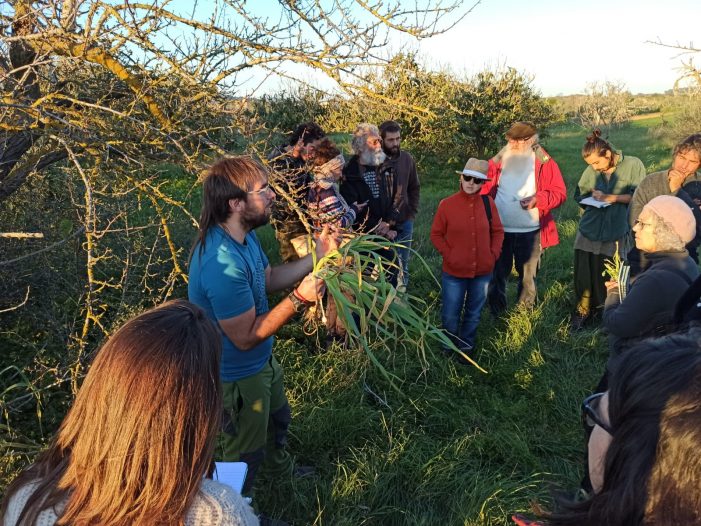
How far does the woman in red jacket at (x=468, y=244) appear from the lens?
4242 millimetres

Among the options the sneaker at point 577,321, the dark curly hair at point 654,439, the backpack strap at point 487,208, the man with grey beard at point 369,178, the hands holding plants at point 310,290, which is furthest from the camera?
the sneaker at point 577,321

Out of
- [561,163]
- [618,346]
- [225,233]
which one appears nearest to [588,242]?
[618,346]

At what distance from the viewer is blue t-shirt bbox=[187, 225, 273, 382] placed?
214 centimetres

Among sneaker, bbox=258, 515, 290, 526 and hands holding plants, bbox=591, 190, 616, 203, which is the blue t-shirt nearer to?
sneaker, bbox=258, 515, 290, 526

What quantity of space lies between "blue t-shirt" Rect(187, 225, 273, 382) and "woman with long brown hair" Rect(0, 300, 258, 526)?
0.95 meters

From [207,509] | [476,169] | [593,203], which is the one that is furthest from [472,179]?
[207,509]

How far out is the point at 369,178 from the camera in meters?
4.82

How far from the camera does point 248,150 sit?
9.35 ft

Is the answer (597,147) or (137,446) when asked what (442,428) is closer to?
(137,446)

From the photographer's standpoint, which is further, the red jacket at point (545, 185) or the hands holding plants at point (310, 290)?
the red jacket at point (545, 185)

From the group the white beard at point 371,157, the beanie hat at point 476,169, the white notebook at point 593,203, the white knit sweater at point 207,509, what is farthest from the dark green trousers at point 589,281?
the white knit sweater at point 207,509

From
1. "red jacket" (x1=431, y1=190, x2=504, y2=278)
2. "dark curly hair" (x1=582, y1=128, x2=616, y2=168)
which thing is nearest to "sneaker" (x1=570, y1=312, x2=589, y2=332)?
"red jacket" (x1=431, y1=190, x2=504, y2=278)

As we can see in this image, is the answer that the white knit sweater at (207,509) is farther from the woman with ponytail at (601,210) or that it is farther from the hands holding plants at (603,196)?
the hands holding plants at (603,196)

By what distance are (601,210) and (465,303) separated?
166 cm
